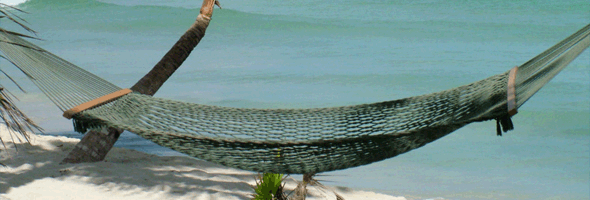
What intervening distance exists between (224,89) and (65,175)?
6394 mm

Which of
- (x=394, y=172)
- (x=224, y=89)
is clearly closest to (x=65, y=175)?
(x=394, y=172)

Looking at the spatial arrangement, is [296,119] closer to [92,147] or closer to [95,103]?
[95,103]

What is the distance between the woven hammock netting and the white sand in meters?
0.56

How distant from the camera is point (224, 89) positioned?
9.37m

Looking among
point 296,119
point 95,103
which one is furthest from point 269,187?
point 95,103

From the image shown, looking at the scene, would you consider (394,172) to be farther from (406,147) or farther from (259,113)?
(406,147)

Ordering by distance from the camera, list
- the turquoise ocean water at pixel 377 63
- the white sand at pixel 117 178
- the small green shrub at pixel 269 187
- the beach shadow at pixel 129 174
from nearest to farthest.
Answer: the small green shrub at pixel 269 187
the white sand at pixel 117 178
the beach shadow at pixel 129 174
the turquoise ocean water at pixel 377 63

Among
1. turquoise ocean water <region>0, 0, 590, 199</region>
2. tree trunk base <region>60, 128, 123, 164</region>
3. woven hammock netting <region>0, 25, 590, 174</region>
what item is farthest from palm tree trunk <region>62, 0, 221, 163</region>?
turquoise ocean water <region>0, 0, 590, 199</region>

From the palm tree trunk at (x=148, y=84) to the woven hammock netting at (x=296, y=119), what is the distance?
0.85 m

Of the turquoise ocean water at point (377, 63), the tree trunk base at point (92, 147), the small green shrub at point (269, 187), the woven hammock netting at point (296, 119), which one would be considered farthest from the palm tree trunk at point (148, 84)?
the turquoise ocean water at point (377, 63)

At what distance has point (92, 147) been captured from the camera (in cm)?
338

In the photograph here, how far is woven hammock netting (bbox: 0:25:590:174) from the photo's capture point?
6.00 feet

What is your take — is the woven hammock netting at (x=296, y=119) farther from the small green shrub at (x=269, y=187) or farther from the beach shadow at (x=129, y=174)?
the beach shadow at (x=129, y=174)

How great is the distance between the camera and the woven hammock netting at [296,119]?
1828 millimetres
